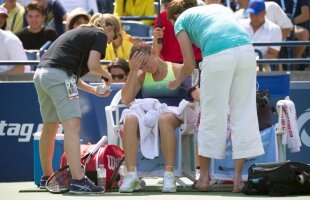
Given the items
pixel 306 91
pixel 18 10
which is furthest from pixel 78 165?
pixel 18 10

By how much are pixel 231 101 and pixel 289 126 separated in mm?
939

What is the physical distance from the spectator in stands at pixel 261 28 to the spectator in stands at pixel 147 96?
11.5 ft

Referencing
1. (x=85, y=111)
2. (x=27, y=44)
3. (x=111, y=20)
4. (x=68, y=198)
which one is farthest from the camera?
(x=27, y=44)

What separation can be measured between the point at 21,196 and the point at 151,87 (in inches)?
68.6

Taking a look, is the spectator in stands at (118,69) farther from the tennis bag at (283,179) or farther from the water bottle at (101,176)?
the tennis bag at (283,179)

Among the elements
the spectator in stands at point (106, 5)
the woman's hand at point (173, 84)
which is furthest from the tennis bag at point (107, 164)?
the spectator in stands at point (106, 5)

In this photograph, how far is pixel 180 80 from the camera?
10.6 m

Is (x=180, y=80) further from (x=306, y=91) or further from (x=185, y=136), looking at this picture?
(x=306, y=91)

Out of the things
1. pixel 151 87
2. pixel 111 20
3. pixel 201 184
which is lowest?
pixel 201 184

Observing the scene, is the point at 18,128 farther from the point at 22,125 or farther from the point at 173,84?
the point at 173,84

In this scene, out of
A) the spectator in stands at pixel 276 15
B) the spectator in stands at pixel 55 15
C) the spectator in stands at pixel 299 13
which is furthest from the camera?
the spectator in stands at pixel 299 13

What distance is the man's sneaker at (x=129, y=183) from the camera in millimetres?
10586

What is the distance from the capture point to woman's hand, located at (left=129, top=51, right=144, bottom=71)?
10.8m

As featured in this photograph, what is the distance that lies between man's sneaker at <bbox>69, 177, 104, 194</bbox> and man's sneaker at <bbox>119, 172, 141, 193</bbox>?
20 cm
